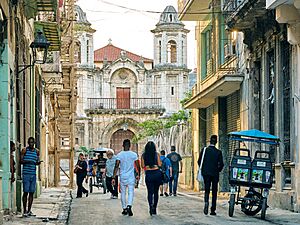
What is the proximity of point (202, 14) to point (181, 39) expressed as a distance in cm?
5196

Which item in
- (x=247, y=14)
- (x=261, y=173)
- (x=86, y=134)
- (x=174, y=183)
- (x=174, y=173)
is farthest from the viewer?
(x=86, y=134)

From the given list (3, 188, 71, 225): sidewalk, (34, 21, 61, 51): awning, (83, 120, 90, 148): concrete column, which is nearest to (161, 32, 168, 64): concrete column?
(83, 120, 90, 148): concrete column

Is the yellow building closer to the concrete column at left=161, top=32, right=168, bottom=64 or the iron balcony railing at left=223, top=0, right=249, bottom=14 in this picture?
the iron balcony railing at left=223, top=0, right=249, bottom=14

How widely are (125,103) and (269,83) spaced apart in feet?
212

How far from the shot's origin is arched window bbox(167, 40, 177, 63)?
287ft

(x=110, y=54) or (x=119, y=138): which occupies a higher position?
(x=110, y=54)

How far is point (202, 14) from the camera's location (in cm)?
3591

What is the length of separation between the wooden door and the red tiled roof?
5350 millimetres

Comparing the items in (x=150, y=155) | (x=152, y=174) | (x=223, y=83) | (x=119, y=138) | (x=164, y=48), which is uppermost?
(x=164, y=48)

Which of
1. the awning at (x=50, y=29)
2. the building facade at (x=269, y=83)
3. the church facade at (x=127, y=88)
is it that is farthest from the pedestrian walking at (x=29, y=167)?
the church facade at (x=127, y=88)

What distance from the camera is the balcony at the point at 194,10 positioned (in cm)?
3441

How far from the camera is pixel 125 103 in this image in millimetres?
89062

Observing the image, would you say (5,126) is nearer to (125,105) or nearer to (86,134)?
(86,134)

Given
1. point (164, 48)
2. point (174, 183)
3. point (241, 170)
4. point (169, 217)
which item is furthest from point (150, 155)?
point (164, 48)
